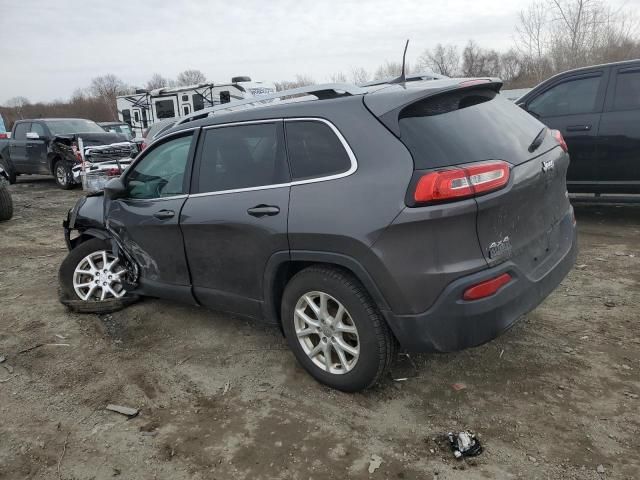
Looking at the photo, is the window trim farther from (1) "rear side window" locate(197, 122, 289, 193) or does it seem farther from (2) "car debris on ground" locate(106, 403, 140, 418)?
(2) "car debris on ground" locate(106, 403, 140, 418)

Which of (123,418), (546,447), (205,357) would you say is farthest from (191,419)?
(546,447)

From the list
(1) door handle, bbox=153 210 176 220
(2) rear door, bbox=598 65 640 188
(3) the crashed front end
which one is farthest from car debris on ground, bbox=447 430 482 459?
(3) the crashed front end

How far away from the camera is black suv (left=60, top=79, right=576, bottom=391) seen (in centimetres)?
245

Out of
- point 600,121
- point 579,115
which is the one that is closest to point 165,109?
point 579,115

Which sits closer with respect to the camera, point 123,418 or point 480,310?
point 480,310

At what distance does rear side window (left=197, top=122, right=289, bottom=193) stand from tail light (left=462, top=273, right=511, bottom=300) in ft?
4.02

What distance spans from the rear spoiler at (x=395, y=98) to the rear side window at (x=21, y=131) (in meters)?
14.0

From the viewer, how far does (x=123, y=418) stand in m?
2.93

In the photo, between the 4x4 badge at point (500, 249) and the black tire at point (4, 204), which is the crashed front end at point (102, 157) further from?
the 4x4 badge at point (500, 249)

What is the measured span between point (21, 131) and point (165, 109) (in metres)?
5.94

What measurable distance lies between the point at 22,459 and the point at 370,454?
5.99ft

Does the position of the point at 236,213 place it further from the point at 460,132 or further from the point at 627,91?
the point at 627,91

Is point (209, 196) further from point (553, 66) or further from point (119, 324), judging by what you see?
point (553, 66)

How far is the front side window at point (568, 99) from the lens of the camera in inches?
235
